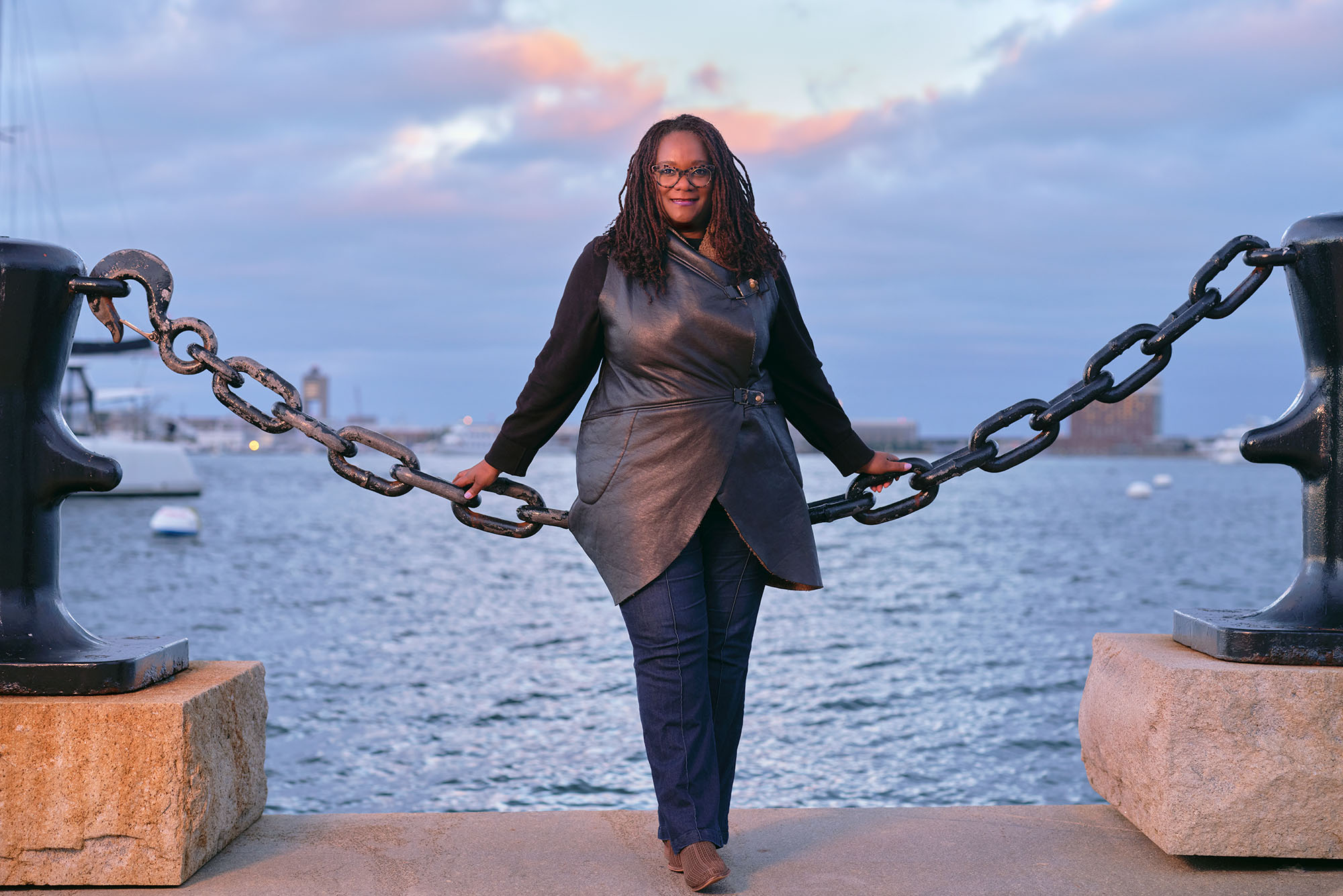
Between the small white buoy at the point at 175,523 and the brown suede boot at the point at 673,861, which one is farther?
the small white buoy at the point at 175,523

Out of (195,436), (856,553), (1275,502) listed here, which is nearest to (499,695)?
(856,553)

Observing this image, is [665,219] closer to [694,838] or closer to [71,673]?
[694,838]

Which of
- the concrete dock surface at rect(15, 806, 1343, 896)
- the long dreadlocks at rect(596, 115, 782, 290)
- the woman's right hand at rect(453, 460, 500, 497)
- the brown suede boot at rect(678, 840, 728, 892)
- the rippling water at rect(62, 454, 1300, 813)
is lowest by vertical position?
the rippling water at rect(62, 454, 1300, 813)

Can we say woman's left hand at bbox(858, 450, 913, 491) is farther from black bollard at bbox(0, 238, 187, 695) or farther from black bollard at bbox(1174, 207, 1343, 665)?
black bollard at bbox(0, 238, 187, 695)

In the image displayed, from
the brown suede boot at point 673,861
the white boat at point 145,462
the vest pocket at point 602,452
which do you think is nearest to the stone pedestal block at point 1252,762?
the brown suede boot at point 673,861

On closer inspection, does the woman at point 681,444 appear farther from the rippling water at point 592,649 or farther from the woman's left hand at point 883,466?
the rippling water at point 592,649

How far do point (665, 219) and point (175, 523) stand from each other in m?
46.5

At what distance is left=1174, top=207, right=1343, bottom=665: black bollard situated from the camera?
10.3ft

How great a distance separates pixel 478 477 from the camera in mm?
3100

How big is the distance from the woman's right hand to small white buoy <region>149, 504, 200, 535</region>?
151ft

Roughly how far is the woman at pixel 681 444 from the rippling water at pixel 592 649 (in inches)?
211

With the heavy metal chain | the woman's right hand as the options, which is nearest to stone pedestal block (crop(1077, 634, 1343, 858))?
the heavy metal chain

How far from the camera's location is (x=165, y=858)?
281 centimetres

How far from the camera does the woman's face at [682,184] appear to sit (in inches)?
119
